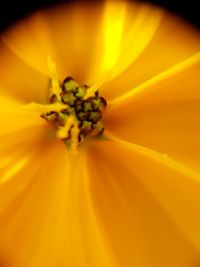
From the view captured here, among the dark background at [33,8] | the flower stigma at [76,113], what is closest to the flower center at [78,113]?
the flower stigma at [76,113]

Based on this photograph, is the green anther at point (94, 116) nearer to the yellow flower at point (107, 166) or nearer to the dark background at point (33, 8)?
the yellow flower at point (107, 166)

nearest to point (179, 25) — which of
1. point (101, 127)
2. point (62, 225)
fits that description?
point (101, 127)

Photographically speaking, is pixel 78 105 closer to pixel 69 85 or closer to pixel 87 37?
pixel 69 85

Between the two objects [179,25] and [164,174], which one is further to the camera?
[179,25]

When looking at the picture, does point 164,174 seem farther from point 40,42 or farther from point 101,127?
point 40,42

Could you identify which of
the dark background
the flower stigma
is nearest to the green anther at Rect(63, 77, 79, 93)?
the flower stigma

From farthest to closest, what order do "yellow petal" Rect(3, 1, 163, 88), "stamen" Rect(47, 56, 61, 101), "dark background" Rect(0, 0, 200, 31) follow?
"dark background" Rect(0, 0, 200, 31), "yellow petal" Rect(3, 1, 163, 88), "stamen" Rect(47, 56, 61, 101)

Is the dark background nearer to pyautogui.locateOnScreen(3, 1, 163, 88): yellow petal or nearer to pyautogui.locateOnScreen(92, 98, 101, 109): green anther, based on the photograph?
pyautogui.locateOnScreen(3, 1, 163, 88): yellow petal
